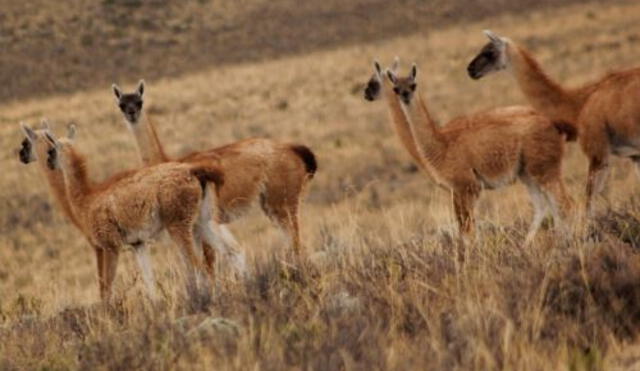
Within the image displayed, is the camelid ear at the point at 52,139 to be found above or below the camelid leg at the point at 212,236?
above

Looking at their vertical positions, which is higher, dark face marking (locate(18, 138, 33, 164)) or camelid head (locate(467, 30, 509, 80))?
camelid head (locate(467, 30, 509, 80))

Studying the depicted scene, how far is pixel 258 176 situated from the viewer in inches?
405

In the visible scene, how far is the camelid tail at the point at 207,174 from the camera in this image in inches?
353

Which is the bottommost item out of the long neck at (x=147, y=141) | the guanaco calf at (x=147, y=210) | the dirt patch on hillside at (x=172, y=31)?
the guanaco calf at (x=147, y=210)

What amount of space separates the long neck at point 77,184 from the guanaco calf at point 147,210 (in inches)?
4.2

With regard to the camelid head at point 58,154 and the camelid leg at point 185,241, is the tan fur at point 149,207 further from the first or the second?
the camelid head at point 58,154

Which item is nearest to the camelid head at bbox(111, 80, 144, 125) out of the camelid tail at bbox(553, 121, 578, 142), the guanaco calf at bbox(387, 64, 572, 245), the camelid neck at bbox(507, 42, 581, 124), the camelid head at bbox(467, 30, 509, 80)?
the guanaco calf at bbox(387, 64, 572, 245)

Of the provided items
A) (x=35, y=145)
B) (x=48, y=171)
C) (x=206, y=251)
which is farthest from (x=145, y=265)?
(x=35, y=145)

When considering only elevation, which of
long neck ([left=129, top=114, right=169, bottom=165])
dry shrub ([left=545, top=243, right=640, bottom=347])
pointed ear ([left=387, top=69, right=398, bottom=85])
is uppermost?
pointed ear ([left=387, top=69, right=398, bottom=85])

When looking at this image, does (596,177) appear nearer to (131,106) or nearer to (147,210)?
(147,210)

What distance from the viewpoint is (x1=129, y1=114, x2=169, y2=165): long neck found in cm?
1100

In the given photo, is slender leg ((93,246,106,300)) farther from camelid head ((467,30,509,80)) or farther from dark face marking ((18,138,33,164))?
camelid head ((467,30,509,80))

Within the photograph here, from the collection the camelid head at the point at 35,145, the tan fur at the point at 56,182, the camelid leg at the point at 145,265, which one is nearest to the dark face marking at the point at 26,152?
the camelid head at the point at 35,145

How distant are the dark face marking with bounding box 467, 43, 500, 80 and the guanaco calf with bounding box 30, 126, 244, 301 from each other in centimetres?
322
